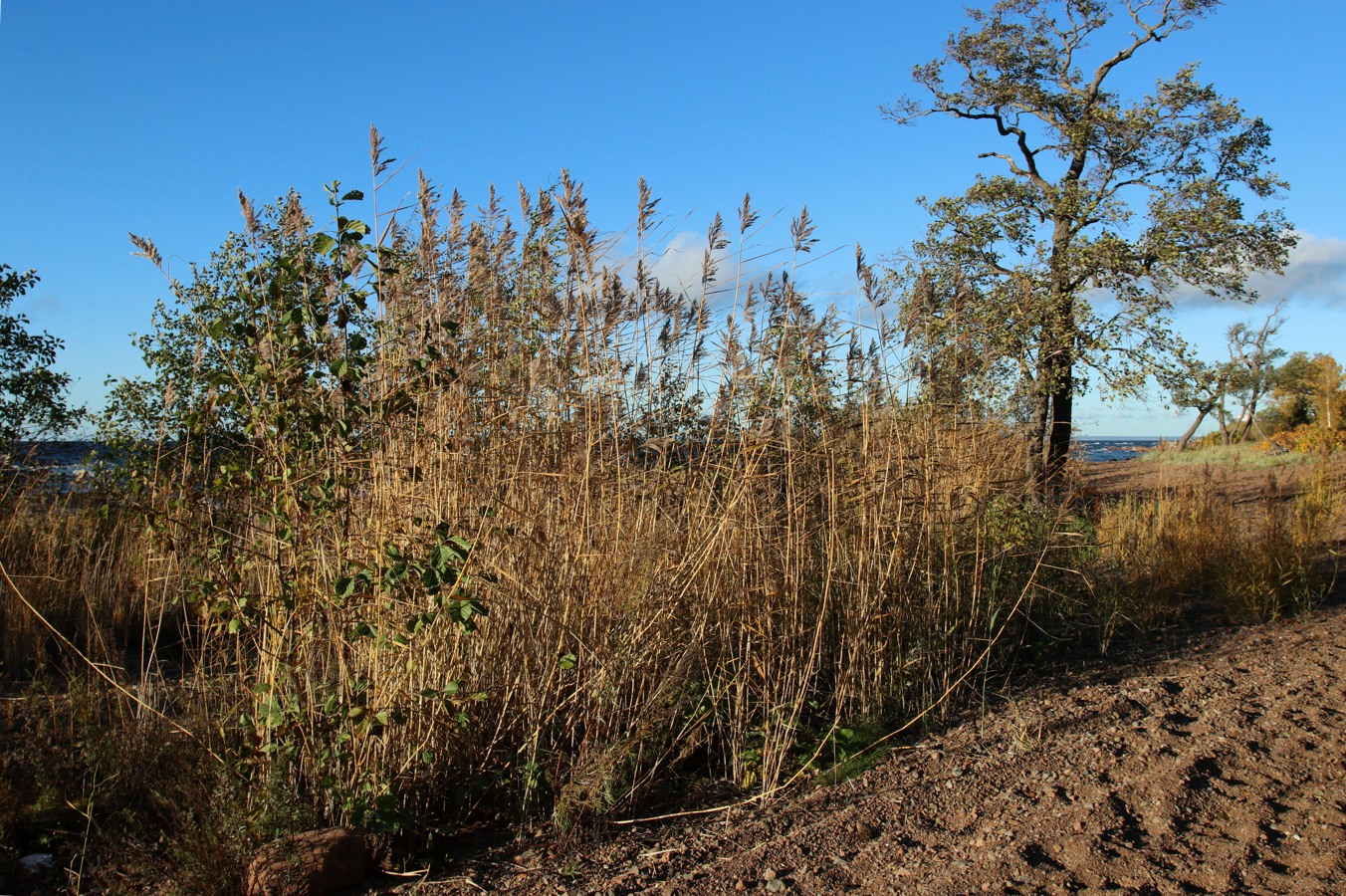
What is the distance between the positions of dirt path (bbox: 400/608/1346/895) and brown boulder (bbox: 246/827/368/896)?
0.66 feet

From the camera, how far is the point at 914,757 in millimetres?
3621

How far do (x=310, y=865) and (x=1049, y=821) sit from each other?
219cm

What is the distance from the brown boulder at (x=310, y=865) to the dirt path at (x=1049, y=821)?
200 mm

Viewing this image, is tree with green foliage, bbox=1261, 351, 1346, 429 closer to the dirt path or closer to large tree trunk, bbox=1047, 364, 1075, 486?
large tree trunk, bbox=1047, 364, 1075, 486

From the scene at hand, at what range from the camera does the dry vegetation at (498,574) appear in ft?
9.59

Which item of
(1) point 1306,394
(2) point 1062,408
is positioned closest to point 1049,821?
(2) point 1062,408

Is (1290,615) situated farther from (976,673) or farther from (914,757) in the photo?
(914,757)

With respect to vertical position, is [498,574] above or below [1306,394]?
below

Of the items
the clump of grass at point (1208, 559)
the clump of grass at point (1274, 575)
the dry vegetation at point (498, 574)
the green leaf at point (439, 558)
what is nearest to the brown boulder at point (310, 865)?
the dry vegetation at point (498, 574)

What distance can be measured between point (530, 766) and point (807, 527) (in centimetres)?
158

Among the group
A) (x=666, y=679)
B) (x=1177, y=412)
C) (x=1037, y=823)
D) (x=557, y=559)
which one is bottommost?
(x=1037, y=823)

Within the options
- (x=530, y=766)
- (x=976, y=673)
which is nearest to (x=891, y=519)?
(x=976, y=673)

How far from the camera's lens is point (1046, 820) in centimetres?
300

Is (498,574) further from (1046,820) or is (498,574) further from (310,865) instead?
(1046,820)
